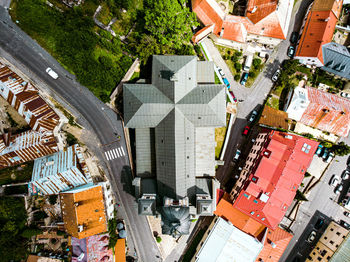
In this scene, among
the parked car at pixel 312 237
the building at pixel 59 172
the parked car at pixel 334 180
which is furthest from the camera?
the parked car at pixel 334 180

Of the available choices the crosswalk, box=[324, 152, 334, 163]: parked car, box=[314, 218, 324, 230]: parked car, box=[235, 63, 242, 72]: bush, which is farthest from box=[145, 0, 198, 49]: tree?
box=[314, 218, 324, 230]: parked car

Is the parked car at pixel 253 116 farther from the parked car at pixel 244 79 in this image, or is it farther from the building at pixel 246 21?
the building at pixel 246 21

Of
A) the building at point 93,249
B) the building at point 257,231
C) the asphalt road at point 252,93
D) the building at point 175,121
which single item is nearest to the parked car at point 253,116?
the asphalt road at point 252,93

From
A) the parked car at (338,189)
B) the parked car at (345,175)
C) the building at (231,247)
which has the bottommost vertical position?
the building at (231,247)

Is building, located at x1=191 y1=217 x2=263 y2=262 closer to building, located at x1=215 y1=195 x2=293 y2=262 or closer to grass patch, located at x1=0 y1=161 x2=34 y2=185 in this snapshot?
building, located at x1=215 y1=195 x2=293 y2=262

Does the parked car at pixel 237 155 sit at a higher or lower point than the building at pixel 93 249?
higher

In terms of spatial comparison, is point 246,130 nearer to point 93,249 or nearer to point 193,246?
point 193,246

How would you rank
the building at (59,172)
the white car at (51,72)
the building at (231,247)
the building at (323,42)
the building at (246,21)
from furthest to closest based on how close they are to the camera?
the building at (323,42) → the building at (246,21) → the white car at (51,72) → the building at (231,247) → the building at (59,172)
